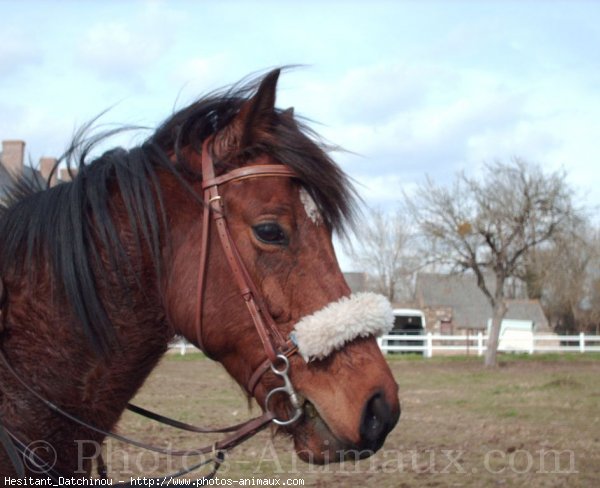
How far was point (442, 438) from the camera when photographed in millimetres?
10164

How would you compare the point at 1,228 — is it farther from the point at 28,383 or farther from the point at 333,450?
the point at 333,450

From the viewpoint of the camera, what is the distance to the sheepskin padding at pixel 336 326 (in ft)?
8.28

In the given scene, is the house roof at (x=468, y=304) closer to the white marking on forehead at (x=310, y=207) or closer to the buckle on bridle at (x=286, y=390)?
the white marking on forehead at (x=310, y=207)

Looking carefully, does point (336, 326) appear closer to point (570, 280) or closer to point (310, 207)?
point (310, 207)

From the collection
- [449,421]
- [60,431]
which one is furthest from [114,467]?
[449,421]

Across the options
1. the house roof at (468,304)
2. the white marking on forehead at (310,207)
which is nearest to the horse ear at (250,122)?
the white marking on forehead at (310,207)

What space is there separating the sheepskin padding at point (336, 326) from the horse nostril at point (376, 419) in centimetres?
23

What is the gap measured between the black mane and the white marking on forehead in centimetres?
3

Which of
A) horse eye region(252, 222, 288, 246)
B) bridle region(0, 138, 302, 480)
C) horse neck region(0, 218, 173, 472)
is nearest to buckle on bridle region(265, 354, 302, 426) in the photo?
bridle region(0, 138, 302, 480)

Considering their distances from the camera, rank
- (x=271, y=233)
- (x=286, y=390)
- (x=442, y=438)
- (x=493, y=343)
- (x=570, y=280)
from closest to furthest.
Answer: (x=286, y=390), (x=271, y=233), (x=442, y=438), (x=493, y=343), (x=570, y=280)

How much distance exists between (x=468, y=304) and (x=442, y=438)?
58285mm

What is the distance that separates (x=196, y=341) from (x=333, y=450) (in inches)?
26.4

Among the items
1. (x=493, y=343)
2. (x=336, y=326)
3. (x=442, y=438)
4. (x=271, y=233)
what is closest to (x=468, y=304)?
(x=493, y=343)

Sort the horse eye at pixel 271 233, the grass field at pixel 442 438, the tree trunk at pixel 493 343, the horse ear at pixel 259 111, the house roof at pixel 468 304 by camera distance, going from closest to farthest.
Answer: the horse eye at pixel 271 233 → the horse ear at pixel 259 111 → the grass field at pixel 442 438 → the tree trunk at pixel 493 343 → the house roof at pixel 468 304
